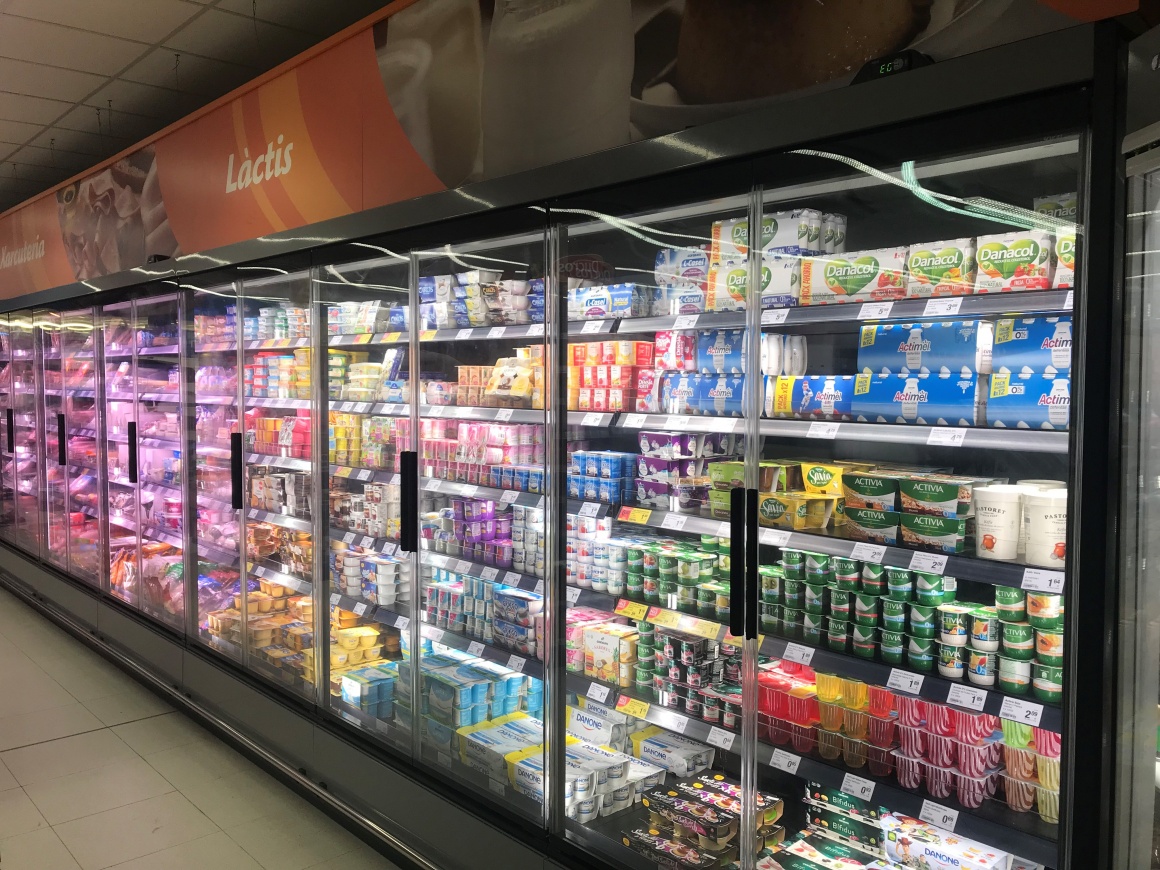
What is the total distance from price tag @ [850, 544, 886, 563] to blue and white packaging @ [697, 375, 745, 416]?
1.81 ft

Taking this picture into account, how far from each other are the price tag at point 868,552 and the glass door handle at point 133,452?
182 inches

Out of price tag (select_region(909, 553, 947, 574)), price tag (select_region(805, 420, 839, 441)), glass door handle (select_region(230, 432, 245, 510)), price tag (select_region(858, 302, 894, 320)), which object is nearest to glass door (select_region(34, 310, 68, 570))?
glass door handle (select_region(230, 432, 245, 510))

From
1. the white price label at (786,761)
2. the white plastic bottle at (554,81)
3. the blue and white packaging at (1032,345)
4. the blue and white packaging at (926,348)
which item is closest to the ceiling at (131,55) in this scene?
the white plastic bottle at (554,81)

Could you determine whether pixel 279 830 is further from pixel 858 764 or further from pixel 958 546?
pixel 958 546

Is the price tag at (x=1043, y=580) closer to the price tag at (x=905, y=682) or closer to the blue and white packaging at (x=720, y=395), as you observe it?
the price tag at (x=905, y=682)

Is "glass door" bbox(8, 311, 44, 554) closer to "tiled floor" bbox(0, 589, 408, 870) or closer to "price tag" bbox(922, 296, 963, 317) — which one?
"tiled floor" bbox(0, 589, 408, 870)

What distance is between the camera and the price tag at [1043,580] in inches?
68.5

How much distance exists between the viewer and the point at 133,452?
206 inches

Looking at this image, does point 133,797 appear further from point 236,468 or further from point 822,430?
point 822,430

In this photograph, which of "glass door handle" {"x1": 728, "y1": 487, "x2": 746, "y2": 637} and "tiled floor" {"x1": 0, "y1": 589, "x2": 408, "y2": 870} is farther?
"tiled floor" {"x1": 0, "y1": 589, "x2": 408, "y2": 870}

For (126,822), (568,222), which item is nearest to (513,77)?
(568,222)

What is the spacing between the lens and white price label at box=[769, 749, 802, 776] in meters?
2.20

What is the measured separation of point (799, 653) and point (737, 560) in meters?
0.29

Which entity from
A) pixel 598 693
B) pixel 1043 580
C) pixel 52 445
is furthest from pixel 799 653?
pixel 52 445
